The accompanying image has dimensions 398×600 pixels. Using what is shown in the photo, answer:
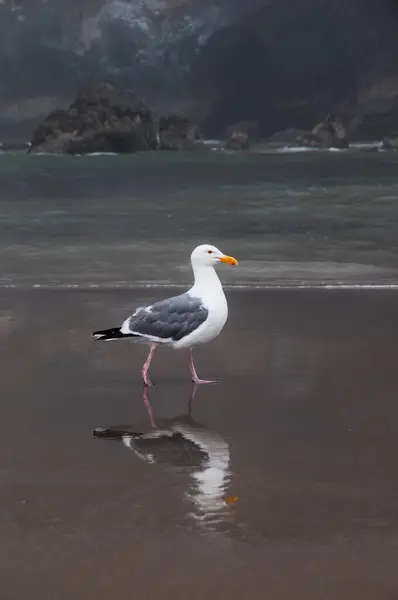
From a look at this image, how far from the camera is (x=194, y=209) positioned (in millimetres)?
10641

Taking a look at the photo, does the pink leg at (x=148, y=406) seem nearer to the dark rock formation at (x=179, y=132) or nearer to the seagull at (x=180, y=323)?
the seagull at (x=180, y=323)

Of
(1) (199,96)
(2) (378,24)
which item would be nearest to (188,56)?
(1) (199,96)

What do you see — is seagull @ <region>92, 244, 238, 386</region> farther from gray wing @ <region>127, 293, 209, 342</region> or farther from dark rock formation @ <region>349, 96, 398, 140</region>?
dark rock formation @ <region>349, 96, 398, 140</region>

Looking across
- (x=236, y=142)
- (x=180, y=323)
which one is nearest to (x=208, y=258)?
(x=180, y=323)

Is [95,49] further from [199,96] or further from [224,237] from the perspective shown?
[224,237]

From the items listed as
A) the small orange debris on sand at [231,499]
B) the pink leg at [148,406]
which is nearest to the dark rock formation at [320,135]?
the pink leg at [148,406]

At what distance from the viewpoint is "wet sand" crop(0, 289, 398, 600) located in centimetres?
235

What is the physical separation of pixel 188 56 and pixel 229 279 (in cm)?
337

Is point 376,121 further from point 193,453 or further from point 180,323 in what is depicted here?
point 193,453

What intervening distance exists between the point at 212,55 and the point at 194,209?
140 cm

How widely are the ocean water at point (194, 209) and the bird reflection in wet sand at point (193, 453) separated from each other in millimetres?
4951

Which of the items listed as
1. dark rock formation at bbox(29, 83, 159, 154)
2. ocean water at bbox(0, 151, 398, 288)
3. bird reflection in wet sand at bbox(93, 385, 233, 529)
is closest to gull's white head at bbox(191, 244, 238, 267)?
bird reflection in wet sand at bbox(93, 385, 233, 529)

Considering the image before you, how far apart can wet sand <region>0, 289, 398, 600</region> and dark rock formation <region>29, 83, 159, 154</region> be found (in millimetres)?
5303

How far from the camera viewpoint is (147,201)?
10.6 metres
